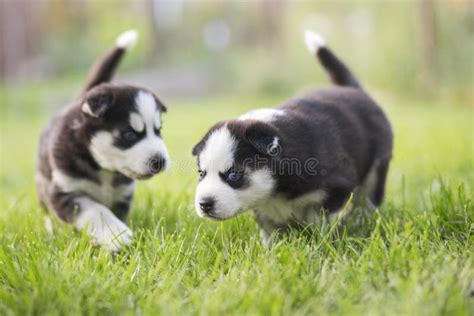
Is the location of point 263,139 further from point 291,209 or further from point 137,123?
point 137,123

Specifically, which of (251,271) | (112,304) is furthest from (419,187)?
(112,304)

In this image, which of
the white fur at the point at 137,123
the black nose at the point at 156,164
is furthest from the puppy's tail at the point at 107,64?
the black nose at the point at 156,164

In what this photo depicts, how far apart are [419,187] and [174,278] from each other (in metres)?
2.51

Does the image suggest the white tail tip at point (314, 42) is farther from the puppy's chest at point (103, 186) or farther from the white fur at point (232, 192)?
the puppy's chest at point (103, 186)

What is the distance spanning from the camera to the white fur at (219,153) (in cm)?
292

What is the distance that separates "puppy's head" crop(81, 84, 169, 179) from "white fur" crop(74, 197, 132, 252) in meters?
0.26

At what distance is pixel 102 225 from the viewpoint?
334 cm

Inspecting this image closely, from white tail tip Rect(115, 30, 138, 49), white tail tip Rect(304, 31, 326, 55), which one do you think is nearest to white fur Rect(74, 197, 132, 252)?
white tail tip Rect(115, 30, 138, 49)

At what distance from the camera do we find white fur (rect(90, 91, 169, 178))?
11.0 ft

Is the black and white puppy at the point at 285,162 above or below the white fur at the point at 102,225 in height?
above

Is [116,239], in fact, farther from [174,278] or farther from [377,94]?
[377,94]

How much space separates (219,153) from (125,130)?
80cm

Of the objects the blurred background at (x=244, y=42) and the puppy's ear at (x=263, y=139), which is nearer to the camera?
the puppy's ear at (x=263, y=139)

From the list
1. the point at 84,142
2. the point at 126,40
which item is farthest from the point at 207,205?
the point at 126,40
